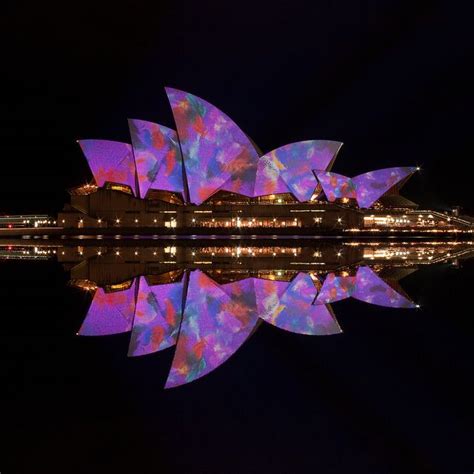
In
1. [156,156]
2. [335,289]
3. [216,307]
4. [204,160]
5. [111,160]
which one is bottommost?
[216,307]

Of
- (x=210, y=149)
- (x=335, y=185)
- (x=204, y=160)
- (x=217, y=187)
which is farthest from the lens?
(x=335, y=185)

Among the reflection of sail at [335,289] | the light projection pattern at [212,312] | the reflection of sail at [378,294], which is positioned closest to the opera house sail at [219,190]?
the reflection of sail at [335,289]

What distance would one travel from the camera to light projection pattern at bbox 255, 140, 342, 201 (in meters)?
40.7

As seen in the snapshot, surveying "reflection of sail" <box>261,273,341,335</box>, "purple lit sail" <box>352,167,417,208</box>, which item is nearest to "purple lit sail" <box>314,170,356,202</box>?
"purple lit sail" <box>352,167,417,208</box>

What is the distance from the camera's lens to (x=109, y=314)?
302 inches

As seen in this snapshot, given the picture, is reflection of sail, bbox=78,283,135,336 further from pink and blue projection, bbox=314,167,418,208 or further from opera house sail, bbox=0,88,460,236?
pink and blue projection, bbox=314,167,418,208

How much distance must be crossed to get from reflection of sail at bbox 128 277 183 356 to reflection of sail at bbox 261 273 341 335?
1.37 metres

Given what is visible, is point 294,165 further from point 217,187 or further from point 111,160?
point 111,160

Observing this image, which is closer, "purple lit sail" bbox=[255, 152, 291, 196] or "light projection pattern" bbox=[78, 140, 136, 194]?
"purple lit sail" bbox=[255, 152, 291, 196]

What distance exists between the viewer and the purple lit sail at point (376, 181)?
1816 inches

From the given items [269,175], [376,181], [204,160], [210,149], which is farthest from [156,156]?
[376,181]

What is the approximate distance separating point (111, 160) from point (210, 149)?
9.18m

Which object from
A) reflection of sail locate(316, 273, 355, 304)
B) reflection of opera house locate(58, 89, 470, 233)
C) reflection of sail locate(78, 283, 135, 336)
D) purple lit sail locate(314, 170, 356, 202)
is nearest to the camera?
reflection of sail locate(78, 283, 135, 336)

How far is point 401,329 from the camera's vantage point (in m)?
6.73
